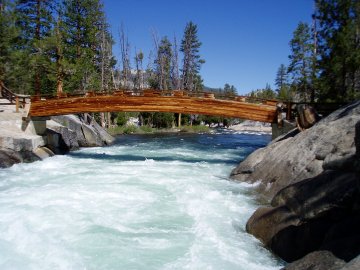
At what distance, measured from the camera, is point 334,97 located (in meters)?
26.4

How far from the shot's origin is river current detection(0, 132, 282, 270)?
7.15 meters

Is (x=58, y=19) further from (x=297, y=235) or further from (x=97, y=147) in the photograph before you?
(x=297, y=235)

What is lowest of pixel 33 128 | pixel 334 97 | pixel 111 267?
pixel 111 267

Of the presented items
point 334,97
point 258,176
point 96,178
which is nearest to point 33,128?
point 96,178

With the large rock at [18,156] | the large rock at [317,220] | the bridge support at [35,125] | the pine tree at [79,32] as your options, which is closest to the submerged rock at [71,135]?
the bridge support at [35,125]

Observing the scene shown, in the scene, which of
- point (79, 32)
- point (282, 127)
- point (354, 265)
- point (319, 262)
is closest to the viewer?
point (354, 265)

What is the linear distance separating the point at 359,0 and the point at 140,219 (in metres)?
24.3

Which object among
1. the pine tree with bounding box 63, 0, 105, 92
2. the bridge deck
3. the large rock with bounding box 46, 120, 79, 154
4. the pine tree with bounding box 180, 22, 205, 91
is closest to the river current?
the bridge deck

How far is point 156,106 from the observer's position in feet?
70.3

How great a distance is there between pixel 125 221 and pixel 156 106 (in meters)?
12.8

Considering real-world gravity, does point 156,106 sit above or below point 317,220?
above

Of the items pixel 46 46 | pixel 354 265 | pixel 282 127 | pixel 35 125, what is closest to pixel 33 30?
pixel 46 46

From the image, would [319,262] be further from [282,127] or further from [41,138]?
[41,138]

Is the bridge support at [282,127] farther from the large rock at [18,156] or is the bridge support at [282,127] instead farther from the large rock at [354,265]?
the large rock at [354,265]
